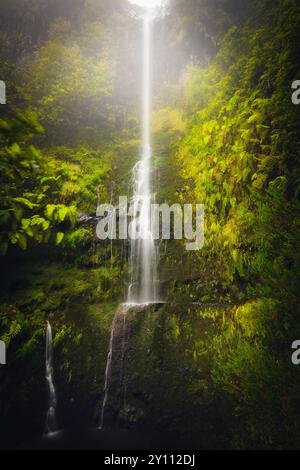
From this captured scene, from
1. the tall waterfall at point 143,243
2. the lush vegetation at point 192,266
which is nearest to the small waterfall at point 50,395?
the lush vegetation at point 192,266

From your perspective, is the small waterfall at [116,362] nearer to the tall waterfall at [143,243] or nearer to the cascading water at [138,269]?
the cascading water at [138,269]

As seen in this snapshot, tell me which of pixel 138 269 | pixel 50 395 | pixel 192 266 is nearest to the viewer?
pixel 50 395

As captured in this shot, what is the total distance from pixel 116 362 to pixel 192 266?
2.53 meters

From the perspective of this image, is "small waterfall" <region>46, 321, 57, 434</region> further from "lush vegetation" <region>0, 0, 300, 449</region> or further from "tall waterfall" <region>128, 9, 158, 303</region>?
"tall waterfall" <region>128, 9, 158, 303</region>

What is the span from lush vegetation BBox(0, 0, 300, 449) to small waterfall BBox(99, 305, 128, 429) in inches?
6.0

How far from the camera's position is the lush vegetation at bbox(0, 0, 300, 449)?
3.82 metres

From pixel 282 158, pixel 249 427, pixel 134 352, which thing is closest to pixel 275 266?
pixel 249 427

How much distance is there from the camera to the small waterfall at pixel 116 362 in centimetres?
575

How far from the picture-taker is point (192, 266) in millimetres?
6895

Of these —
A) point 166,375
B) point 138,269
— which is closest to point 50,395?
point 166,375

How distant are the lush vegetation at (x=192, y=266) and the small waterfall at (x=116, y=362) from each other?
0.15 m

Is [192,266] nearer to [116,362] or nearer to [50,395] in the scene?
[116,362]

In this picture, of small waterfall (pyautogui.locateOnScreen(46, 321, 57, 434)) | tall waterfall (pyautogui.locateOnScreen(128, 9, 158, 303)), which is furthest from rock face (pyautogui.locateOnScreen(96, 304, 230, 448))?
small waterfall (pyautogui.locateOnScreen(46, 321, 57, 434))

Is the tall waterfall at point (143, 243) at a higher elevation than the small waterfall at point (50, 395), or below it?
higher
